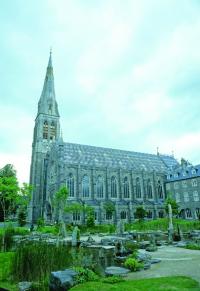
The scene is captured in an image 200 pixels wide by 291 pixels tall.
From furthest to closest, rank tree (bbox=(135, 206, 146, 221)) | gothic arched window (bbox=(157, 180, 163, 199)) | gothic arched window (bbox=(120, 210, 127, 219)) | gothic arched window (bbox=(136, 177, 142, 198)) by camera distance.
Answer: gothic arched window (bbox=(157, 180, 163, 199)) → gothic arched window (bbox=(136, 177, 142, 198)) → gothic arched window (bbox=(120, 210, 127, 219)) → tree (bbox=(135, 206, 146, 221))

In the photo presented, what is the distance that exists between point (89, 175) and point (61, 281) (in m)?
62.4

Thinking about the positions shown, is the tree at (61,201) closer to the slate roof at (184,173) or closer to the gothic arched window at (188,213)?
the gothic arched window at (188,213)

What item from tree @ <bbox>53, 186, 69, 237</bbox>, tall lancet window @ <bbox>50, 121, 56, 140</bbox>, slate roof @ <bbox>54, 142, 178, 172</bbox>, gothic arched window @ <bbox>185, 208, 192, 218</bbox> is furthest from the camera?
tall lancet window @ <bbox>50, 121, 56, 140</bbox>

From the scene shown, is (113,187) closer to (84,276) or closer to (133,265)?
(133,265)

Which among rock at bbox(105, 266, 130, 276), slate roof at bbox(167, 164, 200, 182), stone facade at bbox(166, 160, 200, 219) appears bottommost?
rock at bbox(105, 266, 130, 276)

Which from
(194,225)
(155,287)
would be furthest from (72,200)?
(155,287)

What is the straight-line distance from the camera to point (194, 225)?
42.9 m

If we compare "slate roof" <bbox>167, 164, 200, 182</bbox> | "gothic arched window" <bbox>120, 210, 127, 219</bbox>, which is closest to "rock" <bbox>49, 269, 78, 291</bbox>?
"gothic arched window" <bbox>120, 210, 127, 219</bbox>

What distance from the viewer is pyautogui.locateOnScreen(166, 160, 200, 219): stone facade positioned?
67625 mm

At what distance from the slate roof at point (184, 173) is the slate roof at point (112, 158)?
18.9 feet

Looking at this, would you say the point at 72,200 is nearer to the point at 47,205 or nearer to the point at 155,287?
the point at 47,205

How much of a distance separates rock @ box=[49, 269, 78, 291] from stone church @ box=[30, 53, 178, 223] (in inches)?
2068

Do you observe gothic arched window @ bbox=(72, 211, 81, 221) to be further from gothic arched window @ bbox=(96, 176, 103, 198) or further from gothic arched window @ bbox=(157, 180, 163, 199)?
gothic arched window @ bbox=(157, 180, 163, 199)

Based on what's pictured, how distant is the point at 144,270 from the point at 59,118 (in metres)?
79.5
